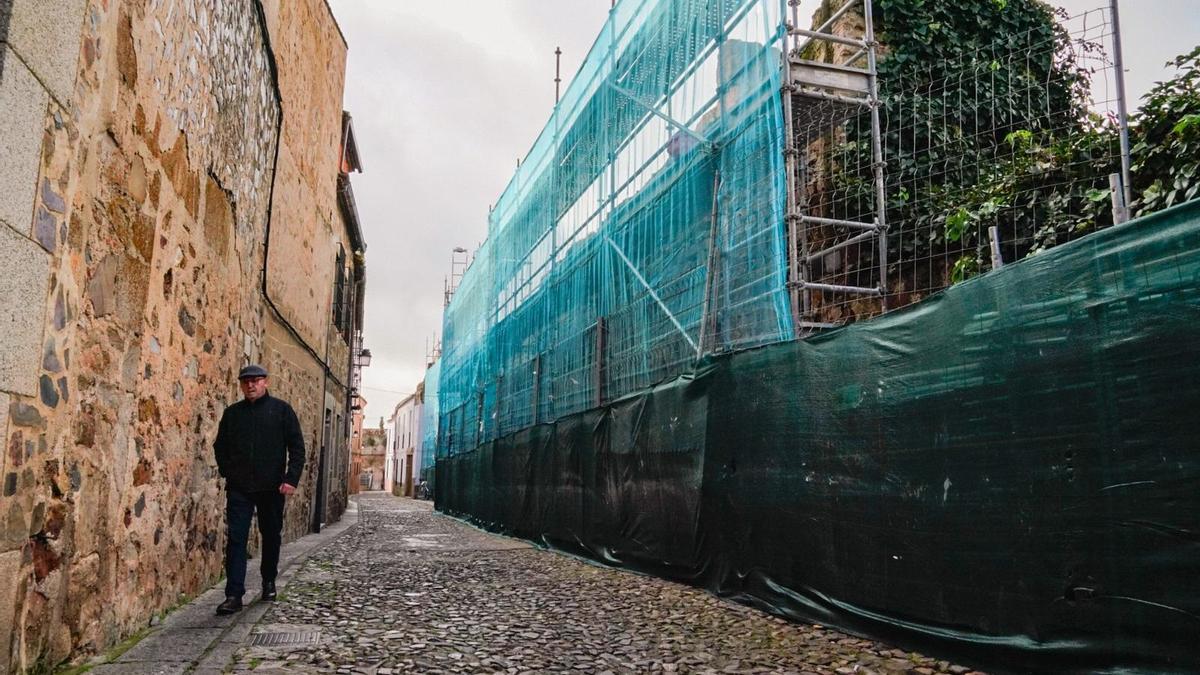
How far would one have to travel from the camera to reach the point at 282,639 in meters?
4.45

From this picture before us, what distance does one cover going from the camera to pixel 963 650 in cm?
389

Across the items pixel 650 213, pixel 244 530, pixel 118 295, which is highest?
pixel 650 213

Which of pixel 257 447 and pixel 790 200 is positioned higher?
pixel 790 200

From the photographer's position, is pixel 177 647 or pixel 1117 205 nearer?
pixel 177 647

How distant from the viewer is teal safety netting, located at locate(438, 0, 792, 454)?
23.8 ft

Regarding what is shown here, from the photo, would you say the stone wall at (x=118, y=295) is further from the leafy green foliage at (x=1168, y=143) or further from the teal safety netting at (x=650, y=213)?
the leafy green foliage at (x=1168, y=143)

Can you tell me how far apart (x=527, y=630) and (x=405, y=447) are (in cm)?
4837

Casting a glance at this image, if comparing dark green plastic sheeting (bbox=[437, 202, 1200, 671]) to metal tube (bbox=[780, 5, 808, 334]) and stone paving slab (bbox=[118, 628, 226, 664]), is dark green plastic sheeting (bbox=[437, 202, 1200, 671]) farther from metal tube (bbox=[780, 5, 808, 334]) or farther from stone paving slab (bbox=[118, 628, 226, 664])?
stone paving slab (bbox=[118, 628, 226, 664])

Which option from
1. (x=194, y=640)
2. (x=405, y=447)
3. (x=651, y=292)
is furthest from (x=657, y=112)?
(x=405, y=447)

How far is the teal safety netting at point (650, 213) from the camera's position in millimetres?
7266

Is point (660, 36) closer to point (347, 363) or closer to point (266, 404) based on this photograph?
point (266, 404)

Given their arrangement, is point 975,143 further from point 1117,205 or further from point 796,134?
point 1117,205

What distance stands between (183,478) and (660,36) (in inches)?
268

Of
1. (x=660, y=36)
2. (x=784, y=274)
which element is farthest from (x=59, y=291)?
(x=660, y=36)
